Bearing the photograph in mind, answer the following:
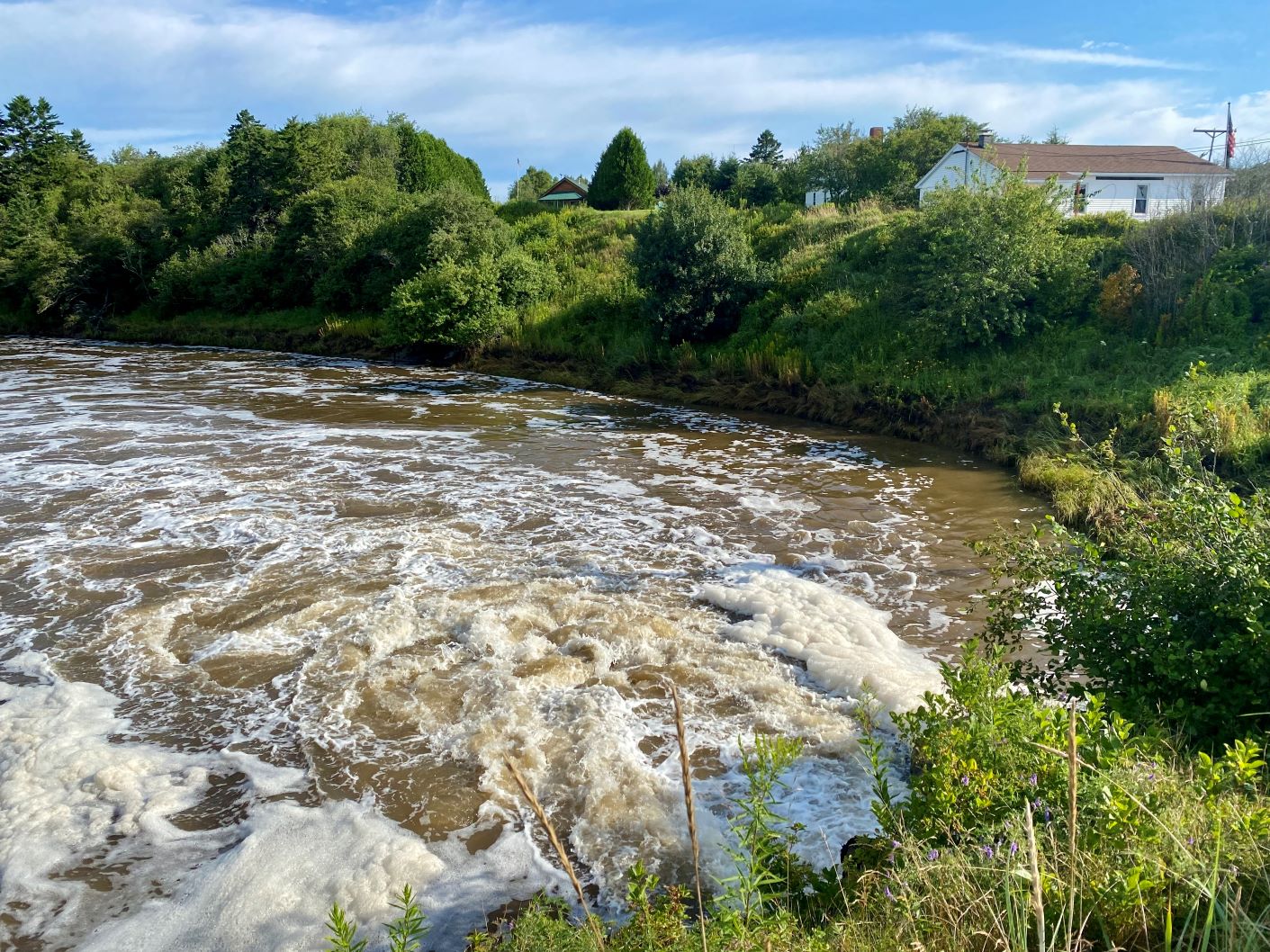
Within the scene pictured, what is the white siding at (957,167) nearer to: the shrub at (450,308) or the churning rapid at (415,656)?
the shrub at (450,308)

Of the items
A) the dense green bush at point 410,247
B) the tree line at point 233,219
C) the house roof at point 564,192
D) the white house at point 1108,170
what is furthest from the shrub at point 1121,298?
the house roof at point 564,192

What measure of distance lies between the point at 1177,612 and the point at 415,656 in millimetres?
5484

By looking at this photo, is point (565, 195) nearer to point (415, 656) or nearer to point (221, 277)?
point (221, 277)

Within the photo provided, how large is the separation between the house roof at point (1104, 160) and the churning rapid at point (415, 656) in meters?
25.0

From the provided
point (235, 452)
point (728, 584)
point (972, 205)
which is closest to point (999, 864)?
point (728, 584)

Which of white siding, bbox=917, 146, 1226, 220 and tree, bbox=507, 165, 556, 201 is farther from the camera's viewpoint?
tree, bbox=507, 165, 556, 201

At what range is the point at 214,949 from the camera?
4117 mm

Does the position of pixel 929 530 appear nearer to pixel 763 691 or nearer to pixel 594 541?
pixel 594 541

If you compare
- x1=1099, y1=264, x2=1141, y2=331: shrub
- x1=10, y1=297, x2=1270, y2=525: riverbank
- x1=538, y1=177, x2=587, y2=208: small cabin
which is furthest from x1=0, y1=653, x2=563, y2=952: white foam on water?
x1=538, y1=177, x2=587, y2=208: small cabin

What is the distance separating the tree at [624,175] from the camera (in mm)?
41906

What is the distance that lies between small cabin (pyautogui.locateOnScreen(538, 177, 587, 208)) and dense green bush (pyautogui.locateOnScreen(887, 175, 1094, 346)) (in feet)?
104

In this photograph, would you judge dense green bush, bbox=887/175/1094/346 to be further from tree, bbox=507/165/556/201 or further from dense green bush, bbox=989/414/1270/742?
tree, bbox=507/165/556/201

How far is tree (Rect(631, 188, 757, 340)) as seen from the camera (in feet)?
71.0

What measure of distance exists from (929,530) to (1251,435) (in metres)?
4.56
